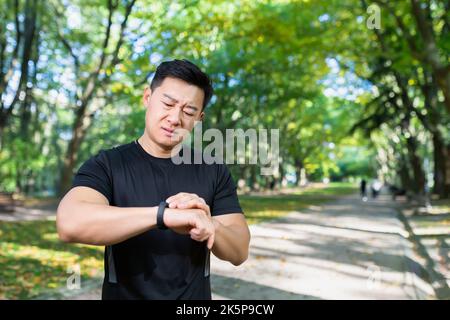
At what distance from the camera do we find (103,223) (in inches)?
59.2

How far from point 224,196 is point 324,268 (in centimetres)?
683

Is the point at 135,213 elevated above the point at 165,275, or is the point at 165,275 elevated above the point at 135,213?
the point at 135,213

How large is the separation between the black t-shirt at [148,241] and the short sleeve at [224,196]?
6 centimetres

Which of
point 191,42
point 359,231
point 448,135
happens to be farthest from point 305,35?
point 448,135

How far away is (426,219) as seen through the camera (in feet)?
54.6

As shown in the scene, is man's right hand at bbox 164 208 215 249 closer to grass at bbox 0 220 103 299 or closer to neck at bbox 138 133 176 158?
neck at bbox 138 133 176 158

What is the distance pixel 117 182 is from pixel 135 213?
0.34m

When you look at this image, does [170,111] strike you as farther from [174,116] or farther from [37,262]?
[37,262]

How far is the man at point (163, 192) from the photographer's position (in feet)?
5.83

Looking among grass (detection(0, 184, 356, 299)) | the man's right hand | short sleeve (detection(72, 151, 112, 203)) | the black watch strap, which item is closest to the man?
short sleeve (detection(72, 151, 112, 203))

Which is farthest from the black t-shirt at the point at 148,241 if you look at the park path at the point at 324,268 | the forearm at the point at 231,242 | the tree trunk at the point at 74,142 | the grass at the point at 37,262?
the tree trunk at the point at 74,142

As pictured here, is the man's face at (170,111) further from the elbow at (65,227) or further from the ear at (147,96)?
the elbow at (65,227)

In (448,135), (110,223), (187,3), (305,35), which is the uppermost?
(187,3)
